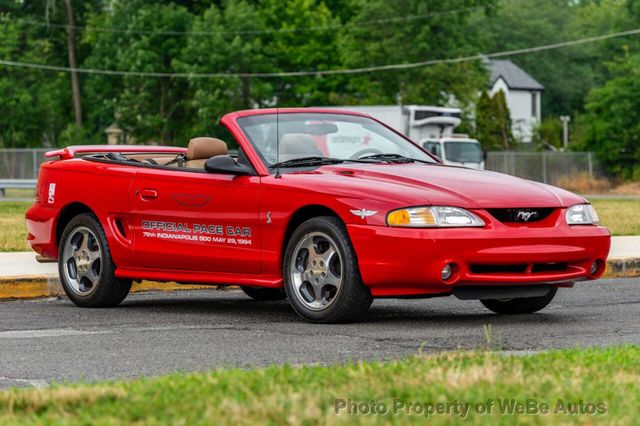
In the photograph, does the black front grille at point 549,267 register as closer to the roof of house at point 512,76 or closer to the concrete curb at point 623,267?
the concrete curb at point 623,267

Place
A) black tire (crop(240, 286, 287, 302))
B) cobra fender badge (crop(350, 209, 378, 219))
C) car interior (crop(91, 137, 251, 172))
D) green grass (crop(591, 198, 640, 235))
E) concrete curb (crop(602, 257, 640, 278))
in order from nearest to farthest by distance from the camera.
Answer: cobra fender badge (crop(350, 209, 378, 219)) → car interior (crop(91, 137, 251, 172)) → black tire (crop(240, 286, 287, 302)) → concrete curb (crop(602, 257, 640, 278)) → green grass (crop(591, 198, 640, 235))

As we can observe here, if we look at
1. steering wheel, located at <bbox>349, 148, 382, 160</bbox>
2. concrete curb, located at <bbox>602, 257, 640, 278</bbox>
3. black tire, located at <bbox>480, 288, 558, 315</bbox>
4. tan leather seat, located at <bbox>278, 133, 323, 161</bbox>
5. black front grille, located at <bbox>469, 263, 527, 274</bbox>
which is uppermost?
tan leather seat, located at <bbox>278, 133, 323, 161</bbox>

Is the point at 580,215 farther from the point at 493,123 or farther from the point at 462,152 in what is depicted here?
the point at 493,123

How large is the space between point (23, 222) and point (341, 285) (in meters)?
15.2

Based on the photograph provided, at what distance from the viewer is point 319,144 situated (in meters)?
10.1

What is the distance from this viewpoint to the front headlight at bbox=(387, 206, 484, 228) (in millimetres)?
8797

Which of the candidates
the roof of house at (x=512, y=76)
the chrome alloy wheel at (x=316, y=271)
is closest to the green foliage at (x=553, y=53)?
the roof of house at (x=512, y=76)

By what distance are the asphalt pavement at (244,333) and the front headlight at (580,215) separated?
0.68 m

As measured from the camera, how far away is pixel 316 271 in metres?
9.18

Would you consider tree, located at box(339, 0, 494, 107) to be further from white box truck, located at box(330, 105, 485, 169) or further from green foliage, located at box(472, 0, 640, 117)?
green foliage, located at box(472, 0, 640, 117)

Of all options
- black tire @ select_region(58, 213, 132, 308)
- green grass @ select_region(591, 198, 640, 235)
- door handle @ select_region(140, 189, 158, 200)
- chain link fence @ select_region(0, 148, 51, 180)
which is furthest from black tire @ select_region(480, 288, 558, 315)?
chain link fence @ select_region(0, 148, 51, 180)

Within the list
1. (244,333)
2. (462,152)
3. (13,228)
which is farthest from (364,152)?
(462,152)

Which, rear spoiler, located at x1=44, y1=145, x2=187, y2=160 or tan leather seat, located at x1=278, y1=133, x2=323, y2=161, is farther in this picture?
rear spoiler, located at x1=44, y1=145, x2=187, y2=160

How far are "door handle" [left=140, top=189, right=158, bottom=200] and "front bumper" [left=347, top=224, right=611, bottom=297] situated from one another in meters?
2.00
